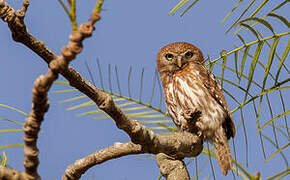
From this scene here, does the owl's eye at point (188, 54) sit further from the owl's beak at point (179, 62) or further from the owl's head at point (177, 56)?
the owl's beak at point (179, 62)

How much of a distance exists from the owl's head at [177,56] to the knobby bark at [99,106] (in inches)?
87.1

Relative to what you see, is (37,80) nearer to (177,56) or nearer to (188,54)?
(177,56)

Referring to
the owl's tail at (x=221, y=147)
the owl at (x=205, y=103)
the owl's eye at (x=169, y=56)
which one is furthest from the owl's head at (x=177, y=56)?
the owl's tail at (x=221, y=147)

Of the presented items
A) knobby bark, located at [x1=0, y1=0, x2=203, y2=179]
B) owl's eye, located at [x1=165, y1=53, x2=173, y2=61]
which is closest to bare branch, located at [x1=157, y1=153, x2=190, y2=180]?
knobby bark, located at [x1=0, y1=0, x2=203, y2=179]

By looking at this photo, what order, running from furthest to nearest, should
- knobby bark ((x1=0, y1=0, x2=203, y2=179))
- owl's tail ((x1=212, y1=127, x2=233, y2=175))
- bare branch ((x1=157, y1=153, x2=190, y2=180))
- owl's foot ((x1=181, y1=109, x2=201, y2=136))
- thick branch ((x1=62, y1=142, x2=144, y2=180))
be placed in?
owl's tail ((x1=212, y1=127, x2=233, y2=175))
owl's foot ((x1=181, y1=109, x2=201, y2=136))
bare branch ((x1=157, y1=153, x2=190, y2=180))
thick branch ((x1=62, y1=142, x2=144, y2=180))
knobby bark ((x1=0, y1=0, x2=203, y2=179))

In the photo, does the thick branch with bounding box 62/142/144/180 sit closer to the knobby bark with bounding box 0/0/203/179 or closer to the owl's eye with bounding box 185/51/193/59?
the knobby bark with bounding box 0/0/203/179

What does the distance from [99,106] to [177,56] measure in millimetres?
3399

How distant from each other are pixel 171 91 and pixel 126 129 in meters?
2.79

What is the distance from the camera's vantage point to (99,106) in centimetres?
210

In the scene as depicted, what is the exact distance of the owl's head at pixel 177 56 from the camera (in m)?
5.36

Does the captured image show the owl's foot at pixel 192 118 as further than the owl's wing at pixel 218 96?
No

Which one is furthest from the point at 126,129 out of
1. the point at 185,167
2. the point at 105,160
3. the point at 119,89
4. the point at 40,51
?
the point at 119,89

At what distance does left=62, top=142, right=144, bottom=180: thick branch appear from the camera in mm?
2490

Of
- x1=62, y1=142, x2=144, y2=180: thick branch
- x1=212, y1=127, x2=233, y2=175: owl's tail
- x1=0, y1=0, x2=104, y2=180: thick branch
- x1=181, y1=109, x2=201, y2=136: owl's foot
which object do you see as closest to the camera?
x1=0, y1=0, x2=104, y2=180: thick branch
